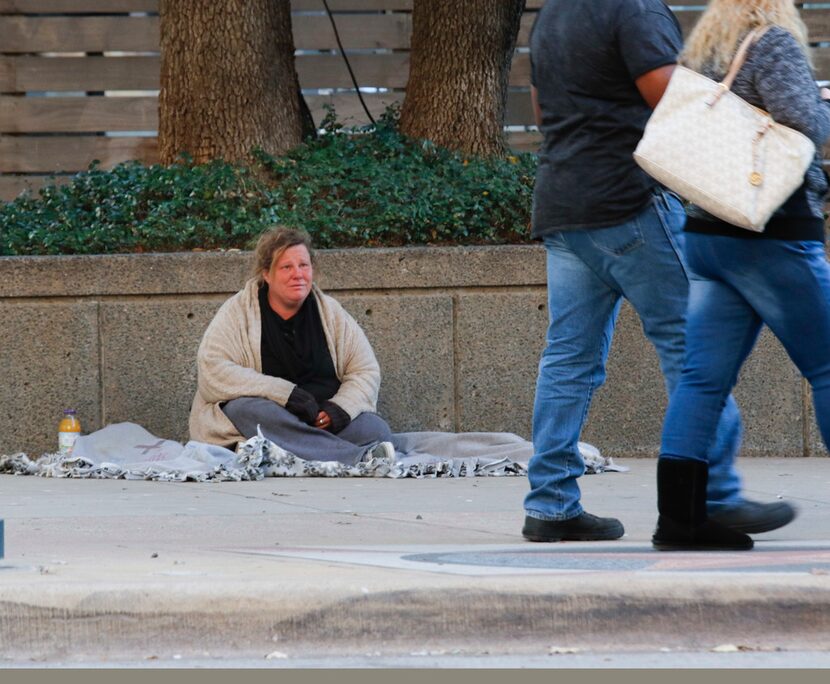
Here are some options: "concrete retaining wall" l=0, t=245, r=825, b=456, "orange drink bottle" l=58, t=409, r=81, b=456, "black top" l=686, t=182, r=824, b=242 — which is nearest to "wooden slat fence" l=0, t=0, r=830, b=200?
"concrete retaining wall" l=0, t=245, r=825, b=456

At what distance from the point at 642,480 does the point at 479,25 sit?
3489 millimetres

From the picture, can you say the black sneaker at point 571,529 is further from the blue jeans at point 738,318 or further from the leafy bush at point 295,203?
the leafy bush at point 295,203

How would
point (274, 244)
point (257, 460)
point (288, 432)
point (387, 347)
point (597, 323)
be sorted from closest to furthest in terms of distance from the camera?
1. point (597, 323)
2. point (257, 460)
3. point (288, 432)
4. point (274, 244)
5. point (387, 347)

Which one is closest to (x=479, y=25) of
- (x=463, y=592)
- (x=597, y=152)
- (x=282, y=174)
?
(x=282, y=174)

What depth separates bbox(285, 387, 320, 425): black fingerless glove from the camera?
25.4ft

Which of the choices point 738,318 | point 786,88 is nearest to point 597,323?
point 738,318

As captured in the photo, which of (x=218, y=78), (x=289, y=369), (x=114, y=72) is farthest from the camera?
(x=114, y=72)

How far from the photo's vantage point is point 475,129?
9.77 m

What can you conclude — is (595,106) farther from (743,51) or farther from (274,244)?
(274,244)

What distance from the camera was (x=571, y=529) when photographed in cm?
513

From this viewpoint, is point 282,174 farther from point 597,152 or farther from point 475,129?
point 597,152

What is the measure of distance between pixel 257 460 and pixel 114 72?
13.5ft

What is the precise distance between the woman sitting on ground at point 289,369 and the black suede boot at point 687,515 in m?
2.98

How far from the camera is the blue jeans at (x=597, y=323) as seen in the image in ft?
16.1
